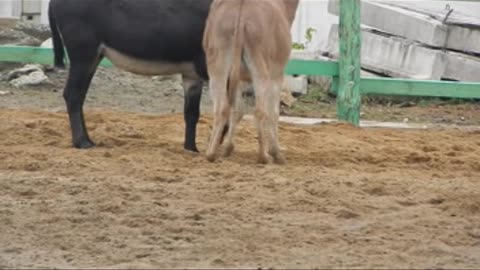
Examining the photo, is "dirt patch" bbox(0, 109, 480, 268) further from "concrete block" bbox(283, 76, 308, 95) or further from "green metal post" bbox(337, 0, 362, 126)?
"concrete block" bbox(283, 76, 308, 95)

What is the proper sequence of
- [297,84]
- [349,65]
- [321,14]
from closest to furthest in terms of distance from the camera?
[349,65], [297,84], [321,14]

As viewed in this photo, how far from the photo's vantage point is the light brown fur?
357 inches

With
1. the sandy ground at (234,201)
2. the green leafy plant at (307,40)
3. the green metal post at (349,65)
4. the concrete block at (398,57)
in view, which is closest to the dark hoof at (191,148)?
the sandy ground at (234,201)

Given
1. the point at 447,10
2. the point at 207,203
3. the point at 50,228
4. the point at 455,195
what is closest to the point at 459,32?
the point at 447,10

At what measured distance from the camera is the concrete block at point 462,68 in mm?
14398

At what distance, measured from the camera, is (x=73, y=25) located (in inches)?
390

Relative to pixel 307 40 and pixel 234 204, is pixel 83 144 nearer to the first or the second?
pixel 234 204

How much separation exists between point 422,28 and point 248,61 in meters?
6.02

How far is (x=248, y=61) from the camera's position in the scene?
29.9 feet

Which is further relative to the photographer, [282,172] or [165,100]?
[165,100]

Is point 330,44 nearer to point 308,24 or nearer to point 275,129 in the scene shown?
point 308,24

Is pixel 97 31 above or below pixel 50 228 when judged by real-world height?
above


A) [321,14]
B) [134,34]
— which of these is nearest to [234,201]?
[134,34]

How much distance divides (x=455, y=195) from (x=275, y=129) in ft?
5.95
